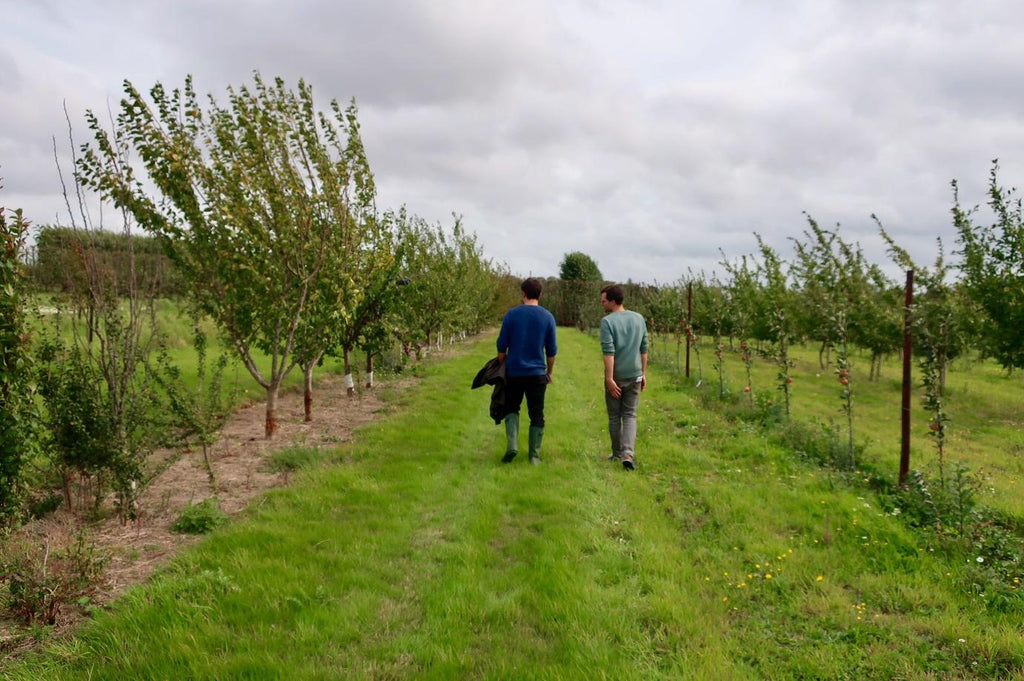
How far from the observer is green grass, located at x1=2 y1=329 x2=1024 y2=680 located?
288cm

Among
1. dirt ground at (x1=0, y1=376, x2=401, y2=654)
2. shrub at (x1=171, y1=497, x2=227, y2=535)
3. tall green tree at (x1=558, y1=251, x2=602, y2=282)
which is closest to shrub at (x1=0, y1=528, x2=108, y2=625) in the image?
dirt ground at (x1=0, y1=376, x2=401, y2=654)

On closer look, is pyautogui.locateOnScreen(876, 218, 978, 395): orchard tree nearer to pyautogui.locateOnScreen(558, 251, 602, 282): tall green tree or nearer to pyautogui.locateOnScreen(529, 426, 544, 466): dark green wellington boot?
pyautogui.locateOnScreen(529, 426, 544, 466): dark green wellington boot

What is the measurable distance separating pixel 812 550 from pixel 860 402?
34.9ft

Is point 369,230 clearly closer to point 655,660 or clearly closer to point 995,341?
point 655,660

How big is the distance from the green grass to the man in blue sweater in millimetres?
474

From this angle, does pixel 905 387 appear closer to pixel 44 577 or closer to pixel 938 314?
pixel 938 314

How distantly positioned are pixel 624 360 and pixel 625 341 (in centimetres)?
22

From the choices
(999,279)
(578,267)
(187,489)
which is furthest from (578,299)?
(187,489)

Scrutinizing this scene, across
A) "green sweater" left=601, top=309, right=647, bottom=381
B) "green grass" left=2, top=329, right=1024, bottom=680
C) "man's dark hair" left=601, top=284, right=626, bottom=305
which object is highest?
"man's dark hair" left=601, top=284, right=626, bottom=305

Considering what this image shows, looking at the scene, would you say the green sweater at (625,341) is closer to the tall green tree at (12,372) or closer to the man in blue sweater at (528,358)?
the man in blue sweater at (528,358)

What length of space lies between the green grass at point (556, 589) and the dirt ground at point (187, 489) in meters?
0.29

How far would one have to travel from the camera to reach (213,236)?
6699mm

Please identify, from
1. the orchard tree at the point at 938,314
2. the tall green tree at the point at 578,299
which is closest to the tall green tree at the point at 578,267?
the tall green tree at the point at 578,299

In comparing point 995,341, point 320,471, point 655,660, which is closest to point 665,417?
point 320,471
